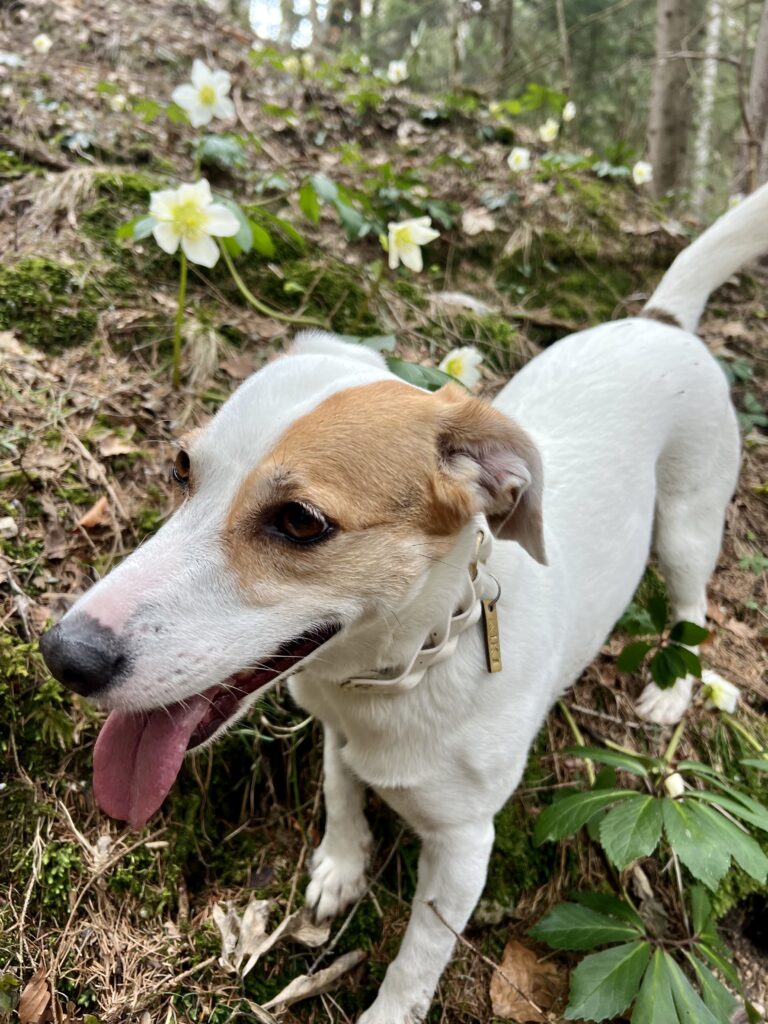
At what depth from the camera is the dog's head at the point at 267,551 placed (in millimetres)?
1439

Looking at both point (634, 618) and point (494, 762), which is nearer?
point (494, 762)

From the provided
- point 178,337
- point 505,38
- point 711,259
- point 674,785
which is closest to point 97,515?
point 178,337

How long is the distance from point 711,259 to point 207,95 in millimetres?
2519

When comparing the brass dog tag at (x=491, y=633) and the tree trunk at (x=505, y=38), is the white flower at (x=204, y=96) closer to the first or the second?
the brass dog tag at (x=491, y=633)

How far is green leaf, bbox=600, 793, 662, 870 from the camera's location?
192 cm

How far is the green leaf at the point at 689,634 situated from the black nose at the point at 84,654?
6.62 feet

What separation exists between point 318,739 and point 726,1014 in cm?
159

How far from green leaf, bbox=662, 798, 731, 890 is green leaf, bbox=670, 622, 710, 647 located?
2.11 feet

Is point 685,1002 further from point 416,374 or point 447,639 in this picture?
point 416,374

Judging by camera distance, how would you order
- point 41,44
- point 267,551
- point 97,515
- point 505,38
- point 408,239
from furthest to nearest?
1. point 505,38
2. point 41,44
3. point 408,239
4. point 97,515
5. point 267,551

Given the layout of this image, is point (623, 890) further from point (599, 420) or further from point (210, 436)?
point (210, 436)

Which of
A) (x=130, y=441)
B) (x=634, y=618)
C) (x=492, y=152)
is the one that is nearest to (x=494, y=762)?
(x=634, y=618)

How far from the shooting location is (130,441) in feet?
10.1

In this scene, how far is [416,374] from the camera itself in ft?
9.26
